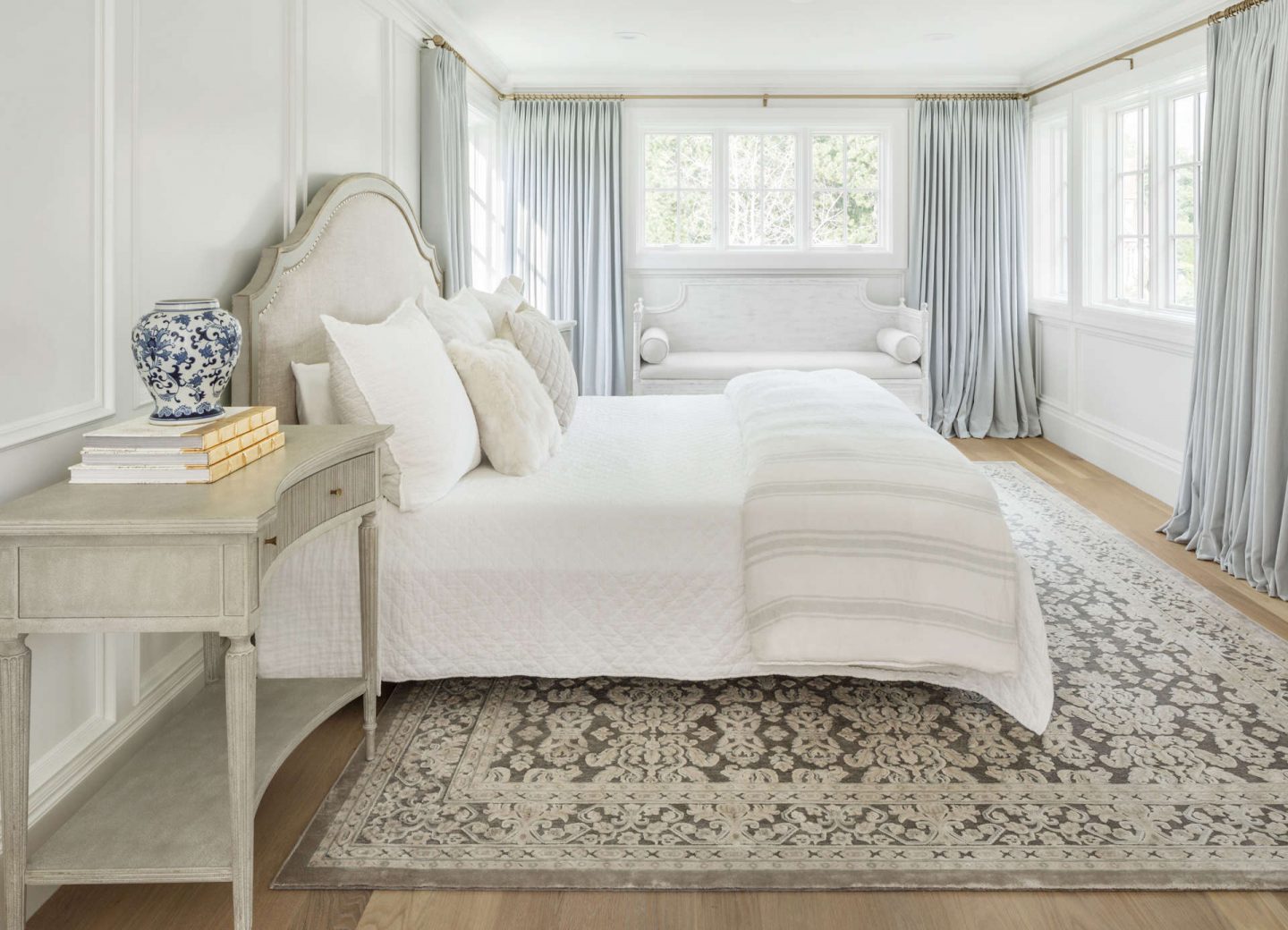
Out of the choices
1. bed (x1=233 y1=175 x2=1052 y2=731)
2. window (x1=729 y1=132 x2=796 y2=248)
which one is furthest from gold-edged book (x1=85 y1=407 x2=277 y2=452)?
window (x1=729 y1=132 x2=796 y2=248)

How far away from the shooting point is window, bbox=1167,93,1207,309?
15.5ft

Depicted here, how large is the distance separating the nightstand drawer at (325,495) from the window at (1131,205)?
4.64 m

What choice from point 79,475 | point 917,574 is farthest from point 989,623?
point 79,475

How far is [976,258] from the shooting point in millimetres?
6660

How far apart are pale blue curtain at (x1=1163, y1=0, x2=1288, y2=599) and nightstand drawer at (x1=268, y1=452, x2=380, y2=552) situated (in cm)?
313

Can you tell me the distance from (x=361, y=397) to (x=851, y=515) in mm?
1277

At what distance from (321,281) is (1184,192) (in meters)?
4.16

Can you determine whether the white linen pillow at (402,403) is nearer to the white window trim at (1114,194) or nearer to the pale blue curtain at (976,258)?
the white window trim at (1114,194)

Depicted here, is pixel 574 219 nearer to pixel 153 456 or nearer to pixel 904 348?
pixel 904 348

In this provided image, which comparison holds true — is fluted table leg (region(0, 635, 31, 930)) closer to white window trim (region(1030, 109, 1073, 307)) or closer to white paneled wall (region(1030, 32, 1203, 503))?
white paneled wall (region(1030, 32, 1203, 503))

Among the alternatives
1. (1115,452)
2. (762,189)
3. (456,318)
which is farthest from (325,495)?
(762,189)

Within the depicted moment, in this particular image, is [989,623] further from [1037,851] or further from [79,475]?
[79,475]

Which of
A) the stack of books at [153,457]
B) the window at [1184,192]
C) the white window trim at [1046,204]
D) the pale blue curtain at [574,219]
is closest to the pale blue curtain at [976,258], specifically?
the white window trim at [1046,204]

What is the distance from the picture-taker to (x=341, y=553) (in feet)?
8.34
